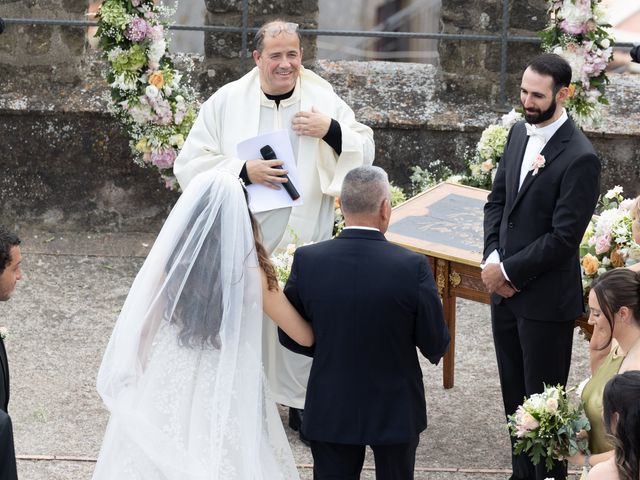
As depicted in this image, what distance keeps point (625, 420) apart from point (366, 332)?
4.17 feet

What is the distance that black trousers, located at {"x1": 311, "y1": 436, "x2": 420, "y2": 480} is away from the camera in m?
5.27

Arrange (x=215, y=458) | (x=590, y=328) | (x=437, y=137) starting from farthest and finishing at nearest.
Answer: (x=437, y=137), (x=590, y=328), (x=215, y=458)

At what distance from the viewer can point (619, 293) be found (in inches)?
203

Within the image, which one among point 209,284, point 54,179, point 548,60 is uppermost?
point 548,60

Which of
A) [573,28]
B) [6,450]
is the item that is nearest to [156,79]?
[573,28]

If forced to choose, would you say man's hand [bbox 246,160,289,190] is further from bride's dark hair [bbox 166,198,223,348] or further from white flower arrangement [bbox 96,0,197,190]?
white flower arrangement [bbox 96,0,197,190]

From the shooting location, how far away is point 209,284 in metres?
5.15

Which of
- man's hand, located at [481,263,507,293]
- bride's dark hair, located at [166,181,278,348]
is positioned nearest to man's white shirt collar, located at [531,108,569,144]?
man's hand, located at [481,263,507,293]

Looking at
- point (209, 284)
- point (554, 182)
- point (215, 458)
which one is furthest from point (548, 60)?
point (215, 458)

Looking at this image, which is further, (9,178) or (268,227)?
(9,178)

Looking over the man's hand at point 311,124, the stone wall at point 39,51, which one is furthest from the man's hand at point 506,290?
the stone wall at point 39,51

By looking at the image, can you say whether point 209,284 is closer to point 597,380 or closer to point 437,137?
point 597,380

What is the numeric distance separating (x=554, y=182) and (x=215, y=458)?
1938mm

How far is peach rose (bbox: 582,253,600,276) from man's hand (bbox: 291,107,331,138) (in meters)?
1.46
